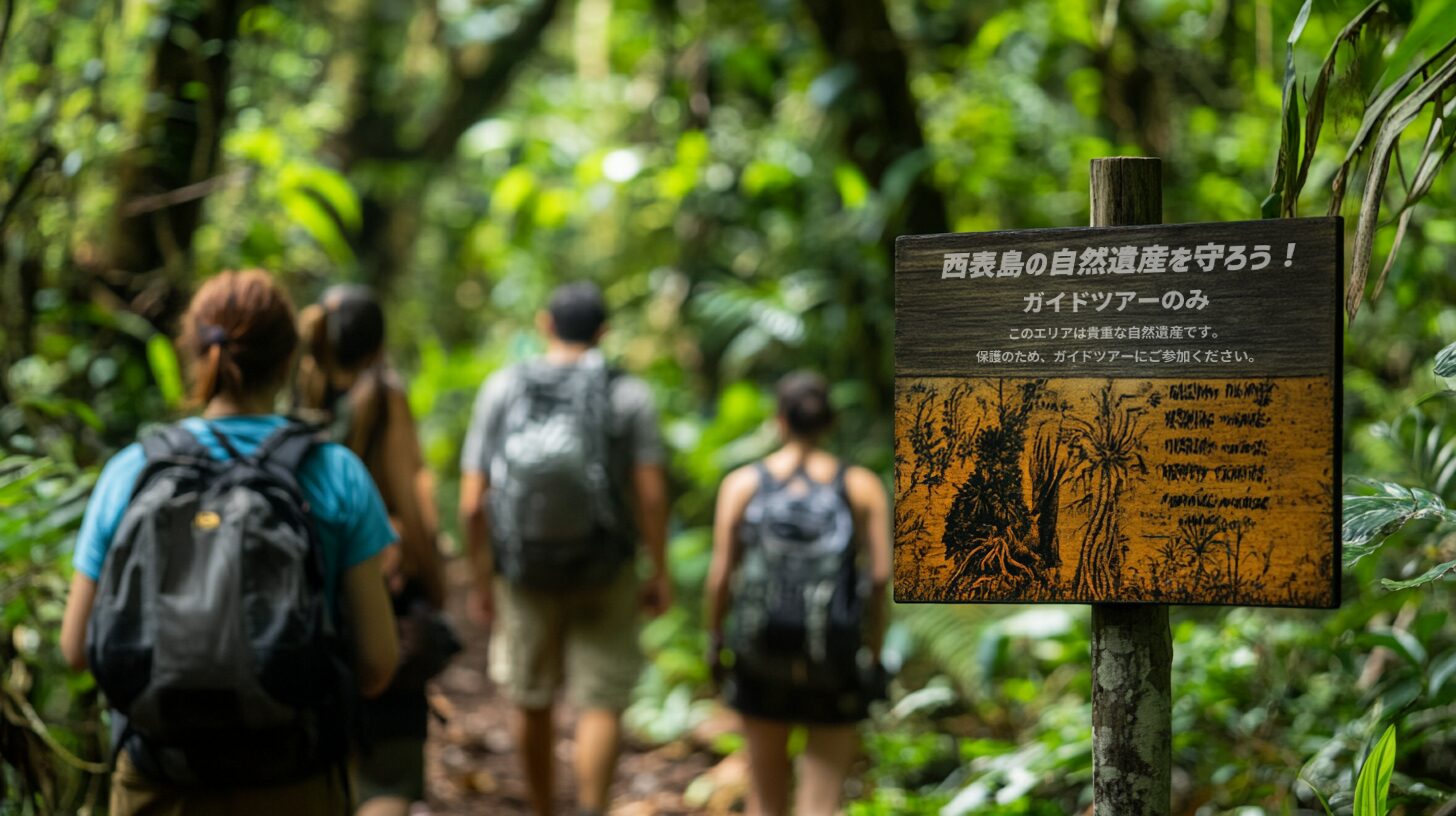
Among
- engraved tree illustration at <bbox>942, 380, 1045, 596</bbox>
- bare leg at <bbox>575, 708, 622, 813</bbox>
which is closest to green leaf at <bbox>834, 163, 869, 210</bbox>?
bare leg at <bbox>575, 708, 622, 813</bbox>

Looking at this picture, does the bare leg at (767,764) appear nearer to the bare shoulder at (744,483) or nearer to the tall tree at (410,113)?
the bare shoulder at (744,483)

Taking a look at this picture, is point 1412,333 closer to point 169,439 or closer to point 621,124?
point 169,439

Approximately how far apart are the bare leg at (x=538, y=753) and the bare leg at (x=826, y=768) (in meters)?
1.09

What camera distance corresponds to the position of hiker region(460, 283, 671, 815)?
472 centimetres

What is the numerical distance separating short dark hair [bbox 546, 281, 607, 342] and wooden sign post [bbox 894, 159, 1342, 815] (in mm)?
2827

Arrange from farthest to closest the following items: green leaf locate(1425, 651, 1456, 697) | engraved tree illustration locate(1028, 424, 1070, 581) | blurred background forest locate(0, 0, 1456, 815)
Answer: blurred background forest locate(0, 0, 1456, 815)
green leaf locate(1425, 651, 1456, 697)
engraved tree illustration locate(1028, 424, 1070, 581)

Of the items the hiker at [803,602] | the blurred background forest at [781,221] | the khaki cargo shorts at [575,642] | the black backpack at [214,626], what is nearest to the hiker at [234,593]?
the black backpack at [214,626]

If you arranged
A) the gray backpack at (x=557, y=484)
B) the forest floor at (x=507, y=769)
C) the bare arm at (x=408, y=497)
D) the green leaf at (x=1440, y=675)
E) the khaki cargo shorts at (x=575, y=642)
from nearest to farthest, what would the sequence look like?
the green leaf at (x=1440, y=675), the bare arm at (x=408, y=497), the gray backpack at (x=557, y=484), the khaki cargo shorts at (x=575, y=642), the forest floor at (x=507, y=769)

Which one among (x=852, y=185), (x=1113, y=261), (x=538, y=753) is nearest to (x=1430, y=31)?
(x=1113, y=261)

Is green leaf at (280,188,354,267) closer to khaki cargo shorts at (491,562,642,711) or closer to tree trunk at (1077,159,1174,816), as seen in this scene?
khaki cargo shorts at (491,562,642,711)

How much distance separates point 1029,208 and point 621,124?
397 centimetres

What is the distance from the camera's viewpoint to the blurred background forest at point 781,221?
3.28m

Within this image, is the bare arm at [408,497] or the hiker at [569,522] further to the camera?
the hiker at [569,522]

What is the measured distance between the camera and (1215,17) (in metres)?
5.41
